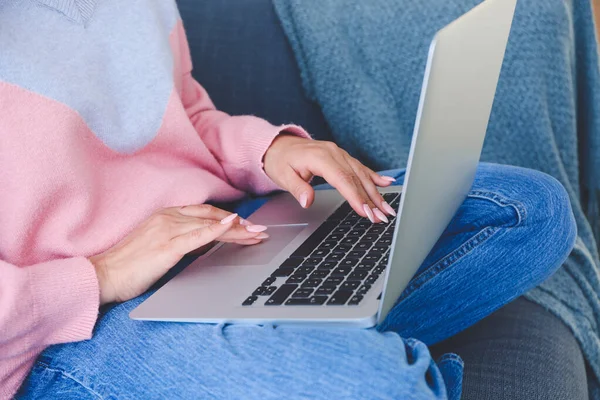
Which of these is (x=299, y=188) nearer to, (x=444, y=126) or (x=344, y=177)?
(x=344, y=177)

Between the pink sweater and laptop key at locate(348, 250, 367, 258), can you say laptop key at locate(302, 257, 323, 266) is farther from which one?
the pink sweater

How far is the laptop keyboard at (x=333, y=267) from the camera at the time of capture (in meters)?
0.76

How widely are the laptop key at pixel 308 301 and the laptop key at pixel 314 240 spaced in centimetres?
13

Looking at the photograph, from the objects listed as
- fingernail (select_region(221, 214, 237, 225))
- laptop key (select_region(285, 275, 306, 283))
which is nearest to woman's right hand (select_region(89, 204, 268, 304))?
fingernail (select_region(221, 214, 237, 225))

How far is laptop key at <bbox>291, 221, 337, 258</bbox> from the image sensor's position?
90 cm

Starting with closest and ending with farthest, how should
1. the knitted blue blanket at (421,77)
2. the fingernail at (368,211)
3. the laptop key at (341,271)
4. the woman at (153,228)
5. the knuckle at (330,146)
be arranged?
1. the woman at (153,228)
2. the laptop key at (341,271)
3. the fingernail at (368,211)
4. the knuckle at (330,146)
5. the knitted blue blanket at (421,77)

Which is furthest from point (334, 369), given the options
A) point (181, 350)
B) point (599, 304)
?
point (599, 304)

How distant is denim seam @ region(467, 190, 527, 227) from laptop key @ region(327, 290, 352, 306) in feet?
1.03

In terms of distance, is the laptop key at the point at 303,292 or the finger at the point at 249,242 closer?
the laptop key at the point at 303,292

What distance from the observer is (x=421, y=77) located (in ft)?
4.53

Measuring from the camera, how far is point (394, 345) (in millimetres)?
705

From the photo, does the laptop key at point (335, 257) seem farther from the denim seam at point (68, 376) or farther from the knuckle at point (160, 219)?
the denim seam at point (68, 376)

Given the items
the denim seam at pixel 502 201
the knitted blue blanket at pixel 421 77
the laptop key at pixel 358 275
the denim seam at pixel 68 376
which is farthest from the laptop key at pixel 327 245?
the knitted blue blanket at pixel 421 77

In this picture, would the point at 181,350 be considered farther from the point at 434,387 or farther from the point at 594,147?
the point at 594,147
